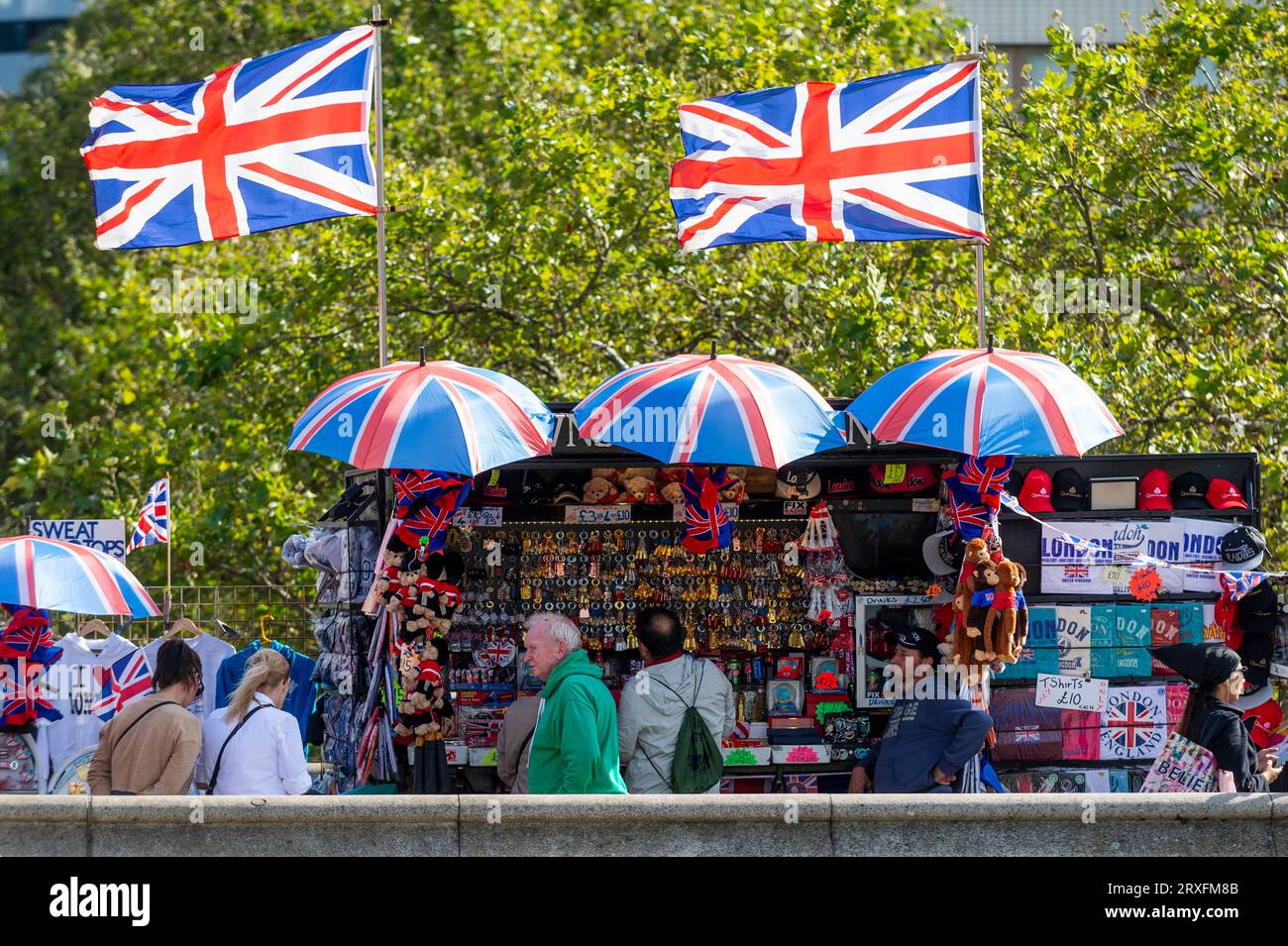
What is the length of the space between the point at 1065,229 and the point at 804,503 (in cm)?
747

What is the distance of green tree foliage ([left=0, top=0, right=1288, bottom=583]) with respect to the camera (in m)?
15.1

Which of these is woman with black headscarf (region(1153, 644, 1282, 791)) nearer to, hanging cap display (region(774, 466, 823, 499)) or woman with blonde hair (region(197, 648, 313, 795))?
hanging cap display (region(774, 466, 823, 499))

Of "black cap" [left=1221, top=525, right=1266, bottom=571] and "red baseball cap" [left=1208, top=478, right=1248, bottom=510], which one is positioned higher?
"red baseball cap" [left=1208, top=478, right=1248, bottom=510]

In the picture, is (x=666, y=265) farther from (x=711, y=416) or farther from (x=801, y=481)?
(x=711, y=416)

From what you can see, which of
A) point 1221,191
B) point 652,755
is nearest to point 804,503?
point 652,755

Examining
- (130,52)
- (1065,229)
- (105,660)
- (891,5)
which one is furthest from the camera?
(130,52)

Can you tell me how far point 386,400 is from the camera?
30.3 ft

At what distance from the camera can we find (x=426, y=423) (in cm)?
907

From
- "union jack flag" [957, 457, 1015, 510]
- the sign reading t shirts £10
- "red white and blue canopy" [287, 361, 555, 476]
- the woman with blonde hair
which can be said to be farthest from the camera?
the sign reading t shirts £10

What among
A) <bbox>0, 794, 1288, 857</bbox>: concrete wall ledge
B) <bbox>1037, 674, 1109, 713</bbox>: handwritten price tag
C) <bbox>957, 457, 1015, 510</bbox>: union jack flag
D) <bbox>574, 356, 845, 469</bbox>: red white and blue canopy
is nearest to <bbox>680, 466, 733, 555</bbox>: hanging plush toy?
<bbox>574, 356, 845, 469</bbox>: red white and blue canopy

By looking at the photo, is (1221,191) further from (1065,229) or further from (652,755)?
(652,755)

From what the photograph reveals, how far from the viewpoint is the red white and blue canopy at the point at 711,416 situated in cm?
894

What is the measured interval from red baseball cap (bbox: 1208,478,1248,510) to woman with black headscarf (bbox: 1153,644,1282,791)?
7.11 ft

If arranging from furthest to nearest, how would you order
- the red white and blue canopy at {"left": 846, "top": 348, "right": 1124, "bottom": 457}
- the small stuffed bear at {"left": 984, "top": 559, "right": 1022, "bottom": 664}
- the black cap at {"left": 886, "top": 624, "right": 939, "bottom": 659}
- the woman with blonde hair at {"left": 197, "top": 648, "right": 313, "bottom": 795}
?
the black cap at {"left": 886, "top": 624, "right": 939, "bottom": 659} < the small stuffed bear at {"left": 984, "top": 559, "right": 1022, "bottom": 664} < the red white and blue canopy at {"left": 846, "top": 348, "right": 1124, "bottom": 457} < the woman with blonde hair at {"left": 197, "top": 648, "right": 313, "bottom": 795}
